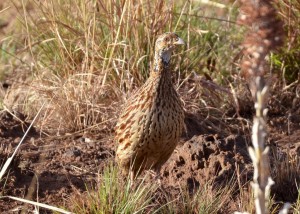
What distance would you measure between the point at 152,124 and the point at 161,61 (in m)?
0.55

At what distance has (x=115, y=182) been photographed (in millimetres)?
4410

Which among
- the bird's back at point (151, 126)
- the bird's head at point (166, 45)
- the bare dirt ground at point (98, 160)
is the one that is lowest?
the bare dirt ground at point (98, 160)

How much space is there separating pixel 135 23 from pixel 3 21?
3.56 metres

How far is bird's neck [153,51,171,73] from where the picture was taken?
17.5ft

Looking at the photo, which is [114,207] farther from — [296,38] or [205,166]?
[296,38]

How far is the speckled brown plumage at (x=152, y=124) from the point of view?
199 inches

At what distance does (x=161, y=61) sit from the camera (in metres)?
5.37

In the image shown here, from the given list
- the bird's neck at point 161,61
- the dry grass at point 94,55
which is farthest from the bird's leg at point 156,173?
the dry grass at point 94,55

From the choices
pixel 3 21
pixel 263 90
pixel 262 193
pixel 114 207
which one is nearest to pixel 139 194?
pixel 114 207

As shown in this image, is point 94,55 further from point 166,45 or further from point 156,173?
point 156,173

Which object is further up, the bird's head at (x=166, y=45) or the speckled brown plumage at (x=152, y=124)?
the bird's head at (x=166, y=45)

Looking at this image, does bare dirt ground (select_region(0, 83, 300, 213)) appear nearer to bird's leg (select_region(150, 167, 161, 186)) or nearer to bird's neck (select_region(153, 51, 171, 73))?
bird's leg (select_region(150, 167, 161, 186))

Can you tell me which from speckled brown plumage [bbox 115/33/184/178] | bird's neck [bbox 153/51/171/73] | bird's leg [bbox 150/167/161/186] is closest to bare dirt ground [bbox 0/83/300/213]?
bird's leg [bbox 150/167/161/186]

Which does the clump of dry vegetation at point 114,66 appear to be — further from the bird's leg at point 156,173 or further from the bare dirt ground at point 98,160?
the bird's leg at point 156,173
